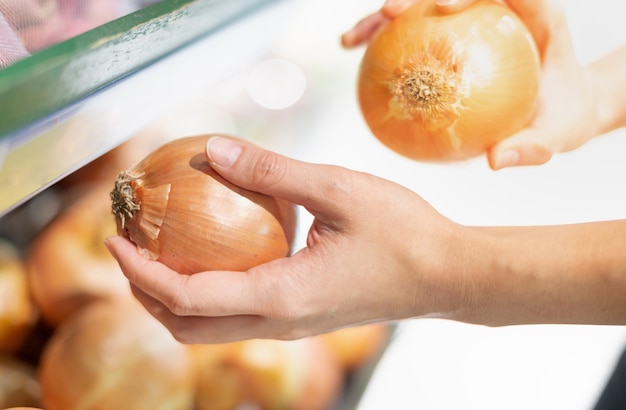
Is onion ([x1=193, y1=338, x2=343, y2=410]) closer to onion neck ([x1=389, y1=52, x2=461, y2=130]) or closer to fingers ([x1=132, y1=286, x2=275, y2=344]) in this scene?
fingers ([x1=132, y1=286, x2=275, y2=344])

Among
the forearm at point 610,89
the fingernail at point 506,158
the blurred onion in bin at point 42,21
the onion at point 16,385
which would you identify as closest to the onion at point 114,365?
the onion at point 16,385

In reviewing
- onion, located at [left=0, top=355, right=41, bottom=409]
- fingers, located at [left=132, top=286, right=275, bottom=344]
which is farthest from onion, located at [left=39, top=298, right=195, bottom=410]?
fingers, located at [left=132, top=286, right=275, bottom=344]

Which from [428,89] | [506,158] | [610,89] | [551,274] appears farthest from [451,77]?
[610,89]

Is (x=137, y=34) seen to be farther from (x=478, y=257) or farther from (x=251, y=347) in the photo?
(x=251, y=347)

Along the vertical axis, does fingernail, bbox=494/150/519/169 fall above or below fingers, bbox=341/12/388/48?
below

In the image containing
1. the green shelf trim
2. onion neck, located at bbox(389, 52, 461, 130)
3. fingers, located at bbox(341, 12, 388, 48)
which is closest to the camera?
the green shelf trim

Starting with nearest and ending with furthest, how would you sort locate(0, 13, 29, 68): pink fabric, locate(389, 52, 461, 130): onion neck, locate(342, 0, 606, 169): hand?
locate(0, 13, 29, 68): pink fabric, locate(389, 52, 461, 130): onion neck, locate(342, 0, 606, 169): hand

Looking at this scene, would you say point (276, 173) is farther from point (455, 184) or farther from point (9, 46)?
point (455, 184)
